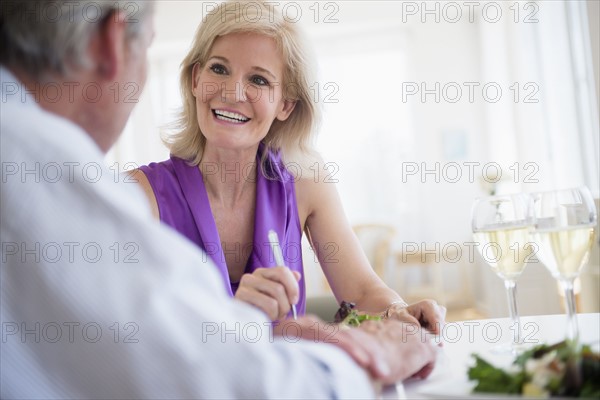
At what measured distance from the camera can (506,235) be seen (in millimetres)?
1017

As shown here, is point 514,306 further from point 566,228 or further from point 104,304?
point 104,304

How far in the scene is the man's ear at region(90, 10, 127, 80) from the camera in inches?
28.3

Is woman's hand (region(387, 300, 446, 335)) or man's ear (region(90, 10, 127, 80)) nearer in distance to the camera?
man's ear (region(90, 10, 127, 80))

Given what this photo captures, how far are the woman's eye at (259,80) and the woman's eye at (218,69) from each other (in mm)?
86

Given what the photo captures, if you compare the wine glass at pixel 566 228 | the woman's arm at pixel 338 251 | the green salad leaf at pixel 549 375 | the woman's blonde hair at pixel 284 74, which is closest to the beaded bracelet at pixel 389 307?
the woman's arm at pixel 338 251

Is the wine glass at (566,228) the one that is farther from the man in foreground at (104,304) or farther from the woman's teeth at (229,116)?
the woman's teeth at (229,116)

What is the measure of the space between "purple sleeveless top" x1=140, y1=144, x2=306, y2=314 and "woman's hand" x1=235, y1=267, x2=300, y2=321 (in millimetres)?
693

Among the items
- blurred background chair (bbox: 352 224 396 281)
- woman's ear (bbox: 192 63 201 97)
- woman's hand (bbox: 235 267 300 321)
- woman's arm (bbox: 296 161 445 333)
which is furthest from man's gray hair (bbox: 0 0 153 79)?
blurred background chair (bbox: 352 224 396 281)

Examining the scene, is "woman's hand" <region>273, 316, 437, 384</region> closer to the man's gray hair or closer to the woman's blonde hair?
the man's gray hair

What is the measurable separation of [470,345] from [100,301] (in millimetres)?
726

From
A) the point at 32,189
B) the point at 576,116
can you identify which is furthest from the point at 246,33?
the point at 576,116

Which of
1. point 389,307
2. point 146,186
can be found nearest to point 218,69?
point 146,186

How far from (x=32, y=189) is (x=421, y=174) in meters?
7.12

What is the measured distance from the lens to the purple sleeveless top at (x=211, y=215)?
1771 mm
